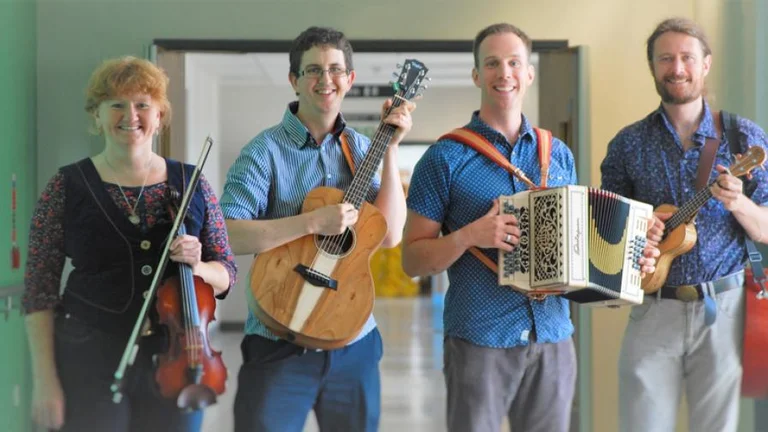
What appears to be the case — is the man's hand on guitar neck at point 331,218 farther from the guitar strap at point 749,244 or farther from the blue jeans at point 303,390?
the guitar strap at point 749,244

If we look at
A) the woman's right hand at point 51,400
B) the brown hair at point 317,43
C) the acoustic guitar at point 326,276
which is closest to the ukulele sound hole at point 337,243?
the acoustic guitar at point 326,276

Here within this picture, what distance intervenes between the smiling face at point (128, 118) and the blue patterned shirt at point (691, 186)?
4.93ft

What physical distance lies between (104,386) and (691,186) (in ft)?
5.98

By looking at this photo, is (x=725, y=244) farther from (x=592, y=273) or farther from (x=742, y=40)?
(x=742, y=40)

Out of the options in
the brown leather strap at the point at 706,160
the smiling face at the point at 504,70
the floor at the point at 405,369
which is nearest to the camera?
the smiling face at the point at 504,70

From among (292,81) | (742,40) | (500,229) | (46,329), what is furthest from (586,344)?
(46,329)

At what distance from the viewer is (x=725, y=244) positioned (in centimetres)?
282

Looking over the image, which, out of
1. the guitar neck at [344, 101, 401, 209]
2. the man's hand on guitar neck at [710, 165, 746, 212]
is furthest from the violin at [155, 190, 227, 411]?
the man's hand on guitar neck at [710, 165, 746, 212]

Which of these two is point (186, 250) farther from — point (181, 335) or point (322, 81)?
point (322, 81)

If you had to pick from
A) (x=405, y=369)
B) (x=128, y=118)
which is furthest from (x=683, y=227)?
(x=405, y=369)

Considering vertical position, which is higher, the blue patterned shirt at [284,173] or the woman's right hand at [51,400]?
the blue patterned shirt at [284,173]

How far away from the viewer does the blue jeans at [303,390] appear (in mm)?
2400

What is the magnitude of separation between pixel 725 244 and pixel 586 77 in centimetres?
132

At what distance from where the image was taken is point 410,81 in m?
2.51
